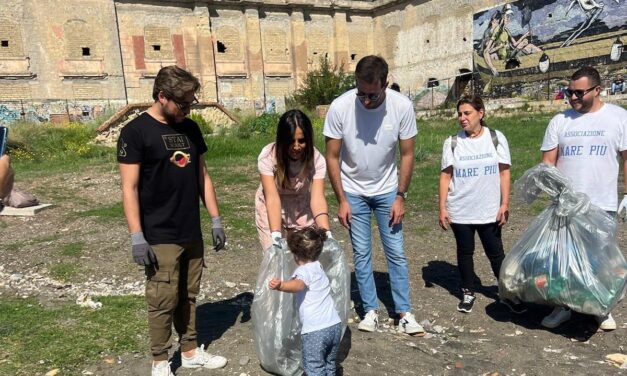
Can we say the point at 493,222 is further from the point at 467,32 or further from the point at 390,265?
the point at 467,32

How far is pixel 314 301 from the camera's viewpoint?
262 centimetres

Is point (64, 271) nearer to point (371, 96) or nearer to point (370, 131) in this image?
point (370, 131)

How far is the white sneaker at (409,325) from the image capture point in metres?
3.38

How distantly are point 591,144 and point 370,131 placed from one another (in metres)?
1.55

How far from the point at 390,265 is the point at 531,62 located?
2794cm

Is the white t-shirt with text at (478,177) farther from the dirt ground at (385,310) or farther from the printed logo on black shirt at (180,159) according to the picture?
the printed logo on black shirt at (180,159)

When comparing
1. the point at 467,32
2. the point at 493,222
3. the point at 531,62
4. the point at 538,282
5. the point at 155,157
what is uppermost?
the point at 467,32

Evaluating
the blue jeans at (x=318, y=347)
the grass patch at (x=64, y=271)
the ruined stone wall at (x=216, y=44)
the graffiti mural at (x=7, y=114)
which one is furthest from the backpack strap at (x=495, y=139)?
the graffiti mural at (x=7, y=114)

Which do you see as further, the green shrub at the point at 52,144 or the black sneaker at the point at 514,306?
the green shrub at the point at 52,144

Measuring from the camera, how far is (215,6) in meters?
30.4

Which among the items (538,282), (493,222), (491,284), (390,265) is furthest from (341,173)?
(491,284)

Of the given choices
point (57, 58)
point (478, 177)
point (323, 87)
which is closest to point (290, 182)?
point (478, 177)

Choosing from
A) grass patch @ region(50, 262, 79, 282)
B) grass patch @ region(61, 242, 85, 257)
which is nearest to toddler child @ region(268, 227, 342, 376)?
grass patch @ region(50, 262, 79, 282)

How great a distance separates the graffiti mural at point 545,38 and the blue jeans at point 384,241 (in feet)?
83.7
